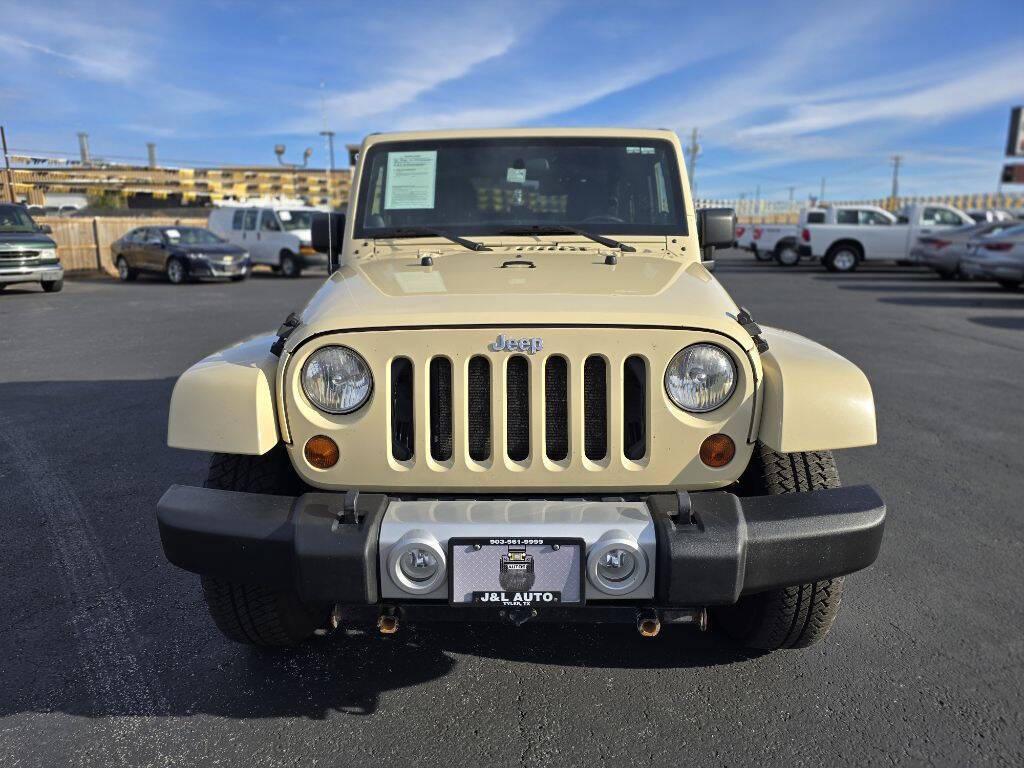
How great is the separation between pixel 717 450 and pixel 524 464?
0.57 meters

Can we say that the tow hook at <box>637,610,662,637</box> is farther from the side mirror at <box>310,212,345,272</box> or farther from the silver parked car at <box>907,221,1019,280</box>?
the silver parked car at <box>907,221,1019,280</box>

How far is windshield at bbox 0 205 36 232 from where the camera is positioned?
14.8m

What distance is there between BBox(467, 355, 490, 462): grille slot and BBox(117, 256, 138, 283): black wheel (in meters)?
20.0

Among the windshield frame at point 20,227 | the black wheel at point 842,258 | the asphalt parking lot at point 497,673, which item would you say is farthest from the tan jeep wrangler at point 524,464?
the black wheel at point 842,258

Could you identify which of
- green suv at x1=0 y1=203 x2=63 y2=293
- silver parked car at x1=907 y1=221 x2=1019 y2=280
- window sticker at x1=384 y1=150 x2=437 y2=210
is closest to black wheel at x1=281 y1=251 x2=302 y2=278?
green suv at x1=0 y1=203 x2=63 y2=293

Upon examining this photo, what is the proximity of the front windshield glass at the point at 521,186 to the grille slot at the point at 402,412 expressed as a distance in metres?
1.40

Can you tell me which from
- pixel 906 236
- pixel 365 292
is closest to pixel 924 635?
pixel 365 292

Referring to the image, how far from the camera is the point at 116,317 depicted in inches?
482

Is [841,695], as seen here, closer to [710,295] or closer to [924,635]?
[924,635]

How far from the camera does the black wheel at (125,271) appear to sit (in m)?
19.7

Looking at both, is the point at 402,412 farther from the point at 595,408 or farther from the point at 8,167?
the point at 8,167

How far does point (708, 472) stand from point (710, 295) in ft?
2.08

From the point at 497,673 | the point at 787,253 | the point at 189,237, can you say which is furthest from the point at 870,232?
the point at 497,673

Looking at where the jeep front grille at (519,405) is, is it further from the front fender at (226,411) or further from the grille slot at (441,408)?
the front fender at (226,411)
